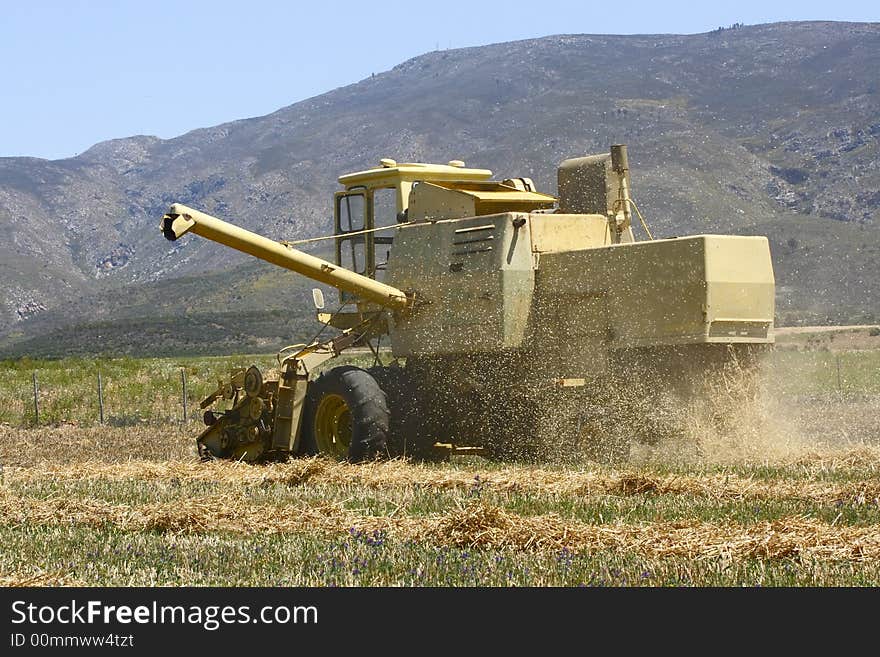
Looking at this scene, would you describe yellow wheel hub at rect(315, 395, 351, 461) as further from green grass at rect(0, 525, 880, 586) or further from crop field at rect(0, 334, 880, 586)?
green grass at rect(0, 525, 880, 586)

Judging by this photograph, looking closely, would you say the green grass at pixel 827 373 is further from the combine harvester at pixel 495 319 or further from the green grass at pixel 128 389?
the combine harvester at pixel 495 319

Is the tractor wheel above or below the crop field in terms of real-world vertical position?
above

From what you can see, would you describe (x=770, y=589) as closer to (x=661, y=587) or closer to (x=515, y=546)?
(x=661, y=587)

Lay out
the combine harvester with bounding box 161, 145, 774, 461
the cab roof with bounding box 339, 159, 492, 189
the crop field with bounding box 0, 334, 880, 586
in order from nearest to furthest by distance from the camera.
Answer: the crop field with bounding box 0, 334, 880, 586 → the combine harvester with bounding box 161, 145, 774, 461 → the cab roof with bounding box 339, 159, 492, 189

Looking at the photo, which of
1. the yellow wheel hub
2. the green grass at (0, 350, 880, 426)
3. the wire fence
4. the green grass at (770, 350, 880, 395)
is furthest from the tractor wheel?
the wire fence

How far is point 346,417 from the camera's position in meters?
16.0

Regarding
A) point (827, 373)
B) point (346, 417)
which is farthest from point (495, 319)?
point (827, 373)

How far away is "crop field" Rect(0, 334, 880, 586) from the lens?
8086 mm

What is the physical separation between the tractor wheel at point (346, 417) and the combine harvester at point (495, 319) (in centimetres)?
2

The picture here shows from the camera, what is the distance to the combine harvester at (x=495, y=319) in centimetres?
1393

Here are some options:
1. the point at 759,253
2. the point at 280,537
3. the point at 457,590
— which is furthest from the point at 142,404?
the point at 457,590

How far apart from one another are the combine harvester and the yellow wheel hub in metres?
0.02

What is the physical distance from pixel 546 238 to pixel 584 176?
49.2 inches

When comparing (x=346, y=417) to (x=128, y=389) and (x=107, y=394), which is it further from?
(x=128, y=389)
